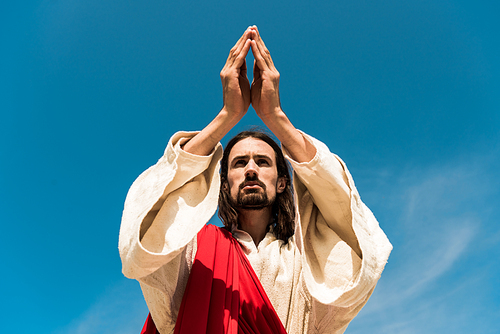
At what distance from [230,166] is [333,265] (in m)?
1.84

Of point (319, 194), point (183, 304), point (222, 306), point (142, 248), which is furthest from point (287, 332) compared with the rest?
point (142, 248)

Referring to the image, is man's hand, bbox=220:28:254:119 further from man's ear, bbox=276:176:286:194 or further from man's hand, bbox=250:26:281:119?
man's ear, bbox=276:176:286:194

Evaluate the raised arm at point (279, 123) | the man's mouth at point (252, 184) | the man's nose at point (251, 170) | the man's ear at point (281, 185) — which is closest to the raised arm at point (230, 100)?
the raised arm at point (279, 123)

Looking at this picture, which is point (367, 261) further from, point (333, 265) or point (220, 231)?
point (220, 231)

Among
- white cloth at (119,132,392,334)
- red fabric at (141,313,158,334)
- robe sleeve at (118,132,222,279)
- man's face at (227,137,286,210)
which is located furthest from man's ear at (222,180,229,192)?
red fabric at (141,313,158,334)

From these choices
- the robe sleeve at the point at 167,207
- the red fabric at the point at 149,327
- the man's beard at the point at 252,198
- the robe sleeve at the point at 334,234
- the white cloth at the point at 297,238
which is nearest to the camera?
the robe sleeve at the point at 167,207

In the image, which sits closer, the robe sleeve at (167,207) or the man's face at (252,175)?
the robe sleeve at (167,207)

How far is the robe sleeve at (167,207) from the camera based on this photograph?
10.9 ft

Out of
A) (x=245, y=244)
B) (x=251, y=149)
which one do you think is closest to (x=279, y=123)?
(x=251, y=149)

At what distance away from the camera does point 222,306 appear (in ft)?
12.3

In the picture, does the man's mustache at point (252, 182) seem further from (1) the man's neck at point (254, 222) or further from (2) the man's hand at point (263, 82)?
(2) the man's hand at point (263, 82)

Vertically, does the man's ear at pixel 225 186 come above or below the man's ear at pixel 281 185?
above

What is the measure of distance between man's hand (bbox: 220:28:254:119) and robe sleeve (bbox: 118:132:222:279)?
396 millimetres

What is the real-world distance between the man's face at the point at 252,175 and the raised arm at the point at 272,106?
0.89 meters
